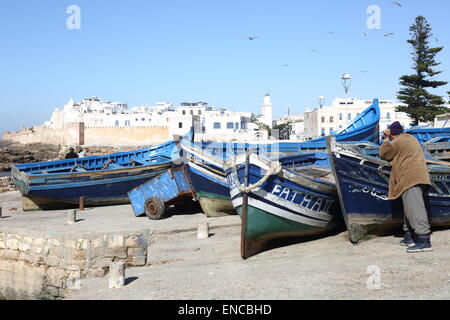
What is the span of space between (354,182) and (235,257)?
2361 mm

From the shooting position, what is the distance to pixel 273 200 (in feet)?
25.5

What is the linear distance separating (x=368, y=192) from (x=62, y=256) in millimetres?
6462

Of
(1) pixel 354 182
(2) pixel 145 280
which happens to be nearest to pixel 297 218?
(1) pixel 354 182

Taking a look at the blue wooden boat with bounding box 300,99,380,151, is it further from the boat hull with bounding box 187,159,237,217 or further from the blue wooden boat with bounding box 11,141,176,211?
the blue wooden boat with bounding box 11,141,176,211

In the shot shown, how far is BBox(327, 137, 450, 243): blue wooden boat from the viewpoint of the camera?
762 cm

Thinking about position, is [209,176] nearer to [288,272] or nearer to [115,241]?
[115,241]

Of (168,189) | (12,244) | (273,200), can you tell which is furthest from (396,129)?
(12,244)

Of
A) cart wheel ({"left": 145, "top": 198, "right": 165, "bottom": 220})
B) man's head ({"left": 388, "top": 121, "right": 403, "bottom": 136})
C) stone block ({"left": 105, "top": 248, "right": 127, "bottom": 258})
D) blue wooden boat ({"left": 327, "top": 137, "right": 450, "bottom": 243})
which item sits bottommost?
stone block ({"left": 105, "top": 248, "right": 127, "bottom": 258})

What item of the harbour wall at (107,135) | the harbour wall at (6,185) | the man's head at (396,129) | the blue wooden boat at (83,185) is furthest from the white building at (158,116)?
the man's head at (396,129)

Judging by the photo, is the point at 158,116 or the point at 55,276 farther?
the point at 158,116

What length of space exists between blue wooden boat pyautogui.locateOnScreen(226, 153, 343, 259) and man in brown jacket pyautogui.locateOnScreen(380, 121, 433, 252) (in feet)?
4.87

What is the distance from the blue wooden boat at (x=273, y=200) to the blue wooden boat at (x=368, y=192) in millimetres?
566

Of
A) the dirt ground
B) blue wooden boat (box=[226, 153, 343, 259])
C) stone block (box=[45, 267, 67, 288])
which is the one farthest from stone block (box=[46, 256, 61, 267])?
blue wooden boat (box=[226, 153, 343, 259])

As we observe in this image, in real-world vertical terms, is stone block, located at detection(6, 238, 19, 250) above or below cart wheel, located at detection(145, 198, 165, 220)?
below
